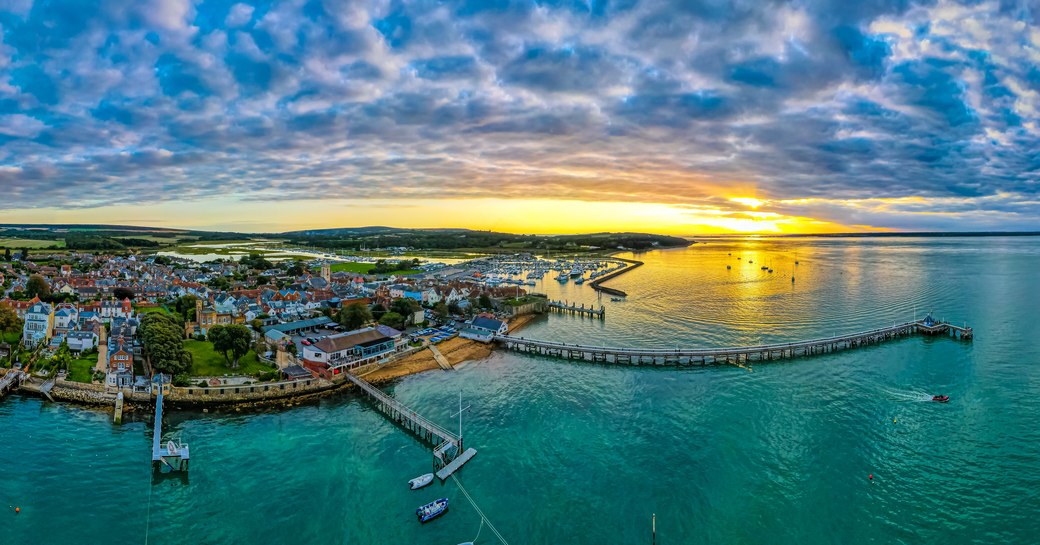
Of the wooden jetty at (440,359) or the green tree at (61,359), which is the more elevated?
the green tree at (61,359)

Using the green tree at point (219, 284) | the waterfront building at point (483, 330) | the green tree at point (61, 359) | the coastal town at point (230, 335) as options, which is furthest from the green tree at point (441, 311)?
the green tree at point (219, 284)

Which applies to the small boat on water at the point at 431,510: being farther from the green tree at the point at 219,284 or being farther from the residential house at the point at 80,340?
the green tree at the point at 219,284

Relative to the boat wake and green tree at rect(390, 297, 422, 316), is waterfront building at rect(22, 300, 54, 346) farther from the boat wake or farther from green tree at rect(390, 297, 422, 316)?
the boat wake

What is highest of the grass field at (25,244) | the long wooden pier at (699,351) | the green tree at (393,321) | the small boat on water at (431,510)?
the grass field at (25,244)

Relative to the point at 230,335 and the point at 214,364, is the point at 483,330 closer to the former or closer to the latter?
the point at 230,335

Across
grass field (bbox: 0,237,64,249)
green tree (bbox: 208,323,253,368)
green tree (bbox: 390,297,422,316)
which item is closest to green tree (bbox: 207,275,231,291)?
green tree (bbox: 390,297,422,316)

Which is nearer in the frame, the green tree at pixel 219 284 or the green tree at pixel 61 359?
the green tree at pixel 61 359
